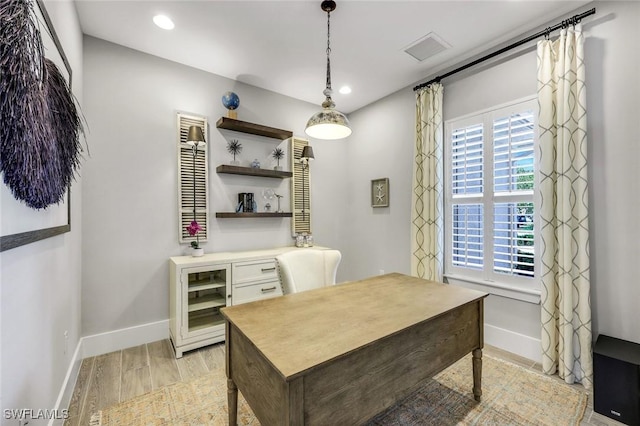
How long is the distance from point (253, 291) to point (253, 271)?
22 cm

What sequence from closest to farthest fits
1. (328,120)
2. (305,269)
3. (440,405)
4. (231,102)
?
(440,405), (328,120), (305,269), (231,102)

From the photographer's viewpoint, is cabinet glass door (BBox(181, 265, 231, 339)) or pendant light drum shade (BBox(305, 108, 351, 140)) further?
cabinet glass door (BBox(181, 265, 231, 339))

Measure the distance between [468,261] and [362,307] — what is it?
1.99 meters

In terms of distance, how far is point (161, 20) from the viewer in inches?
93.7

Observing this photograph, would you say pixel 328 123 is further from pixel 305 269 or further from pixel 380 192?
pixel 380 192

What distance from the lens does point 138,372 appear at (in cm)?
229

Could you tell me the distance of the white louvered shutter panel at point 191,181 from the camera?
3.00 meters

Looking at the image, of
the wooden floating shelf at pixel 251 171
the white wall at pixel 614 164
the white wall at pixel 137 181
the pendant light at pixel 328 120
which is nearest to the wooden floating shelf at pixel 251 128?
the white wall at pixel 137 181

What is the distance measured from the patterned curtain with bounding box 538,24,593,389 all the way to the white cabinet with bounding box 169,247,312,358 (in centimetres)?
261

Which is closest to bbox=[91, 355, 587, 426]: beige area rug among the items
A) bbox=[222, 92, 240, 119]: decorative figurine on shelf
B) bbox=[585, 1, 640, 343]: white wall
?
bbox=[585, 1, 640, 343]: white wall

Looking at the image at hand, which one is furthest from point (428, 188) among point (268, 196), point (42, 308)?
point (42, 308)

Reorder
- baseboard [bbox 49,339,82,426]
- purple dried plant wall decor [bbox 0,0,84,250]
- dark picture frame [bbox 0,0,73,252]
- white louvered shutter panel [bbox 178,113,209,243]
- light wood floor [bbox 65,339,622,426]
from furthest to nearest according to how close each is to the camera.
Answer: white louvered shutter panel [bbox 178,113,209,243] < light wood floor [bbox 65,339,622,426] < baseboard [bbox 49,339,82,426] < dark picture frame [bbox 0,0,73,252] < purple dried plant wall decor [bbox 0,0,84,250]

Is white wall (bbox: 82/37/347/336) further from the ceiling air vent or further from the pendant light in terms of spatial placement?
the ceiling air vent

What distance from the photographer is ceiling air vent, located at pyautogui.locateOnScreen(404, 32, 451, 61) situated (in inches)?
104
